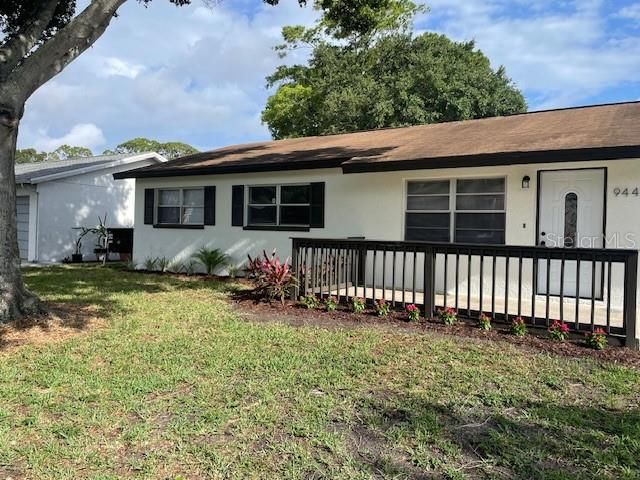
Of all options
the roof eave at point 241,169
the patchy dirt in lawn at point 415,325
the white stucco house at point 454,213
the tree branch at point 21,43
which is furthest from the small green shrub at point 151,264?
the tree branch at point 21,43

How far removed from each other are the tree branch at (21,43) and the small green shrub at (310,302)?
5.09 metres

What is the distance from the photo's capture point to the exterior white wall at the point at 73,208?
52.6ft

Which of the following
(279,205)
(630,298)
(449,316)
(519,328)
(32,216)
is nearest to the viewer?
(630,298)

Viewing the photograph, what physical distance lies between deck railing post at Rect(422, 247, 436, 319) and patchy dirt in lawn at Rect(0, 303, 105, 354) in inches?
175

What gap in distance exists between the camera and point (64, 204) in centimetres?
1664

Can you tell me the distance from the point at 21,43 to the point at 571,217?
28.5 ft

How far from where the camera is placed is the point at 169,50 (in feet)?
53.9

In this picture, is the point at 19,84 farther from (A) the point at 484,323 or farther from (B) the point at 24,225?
(B) the point at 24,225

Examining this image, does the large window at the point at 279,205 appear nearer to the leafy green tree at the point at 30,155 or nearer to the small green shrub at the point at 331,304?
the small green shrub at the point at 331,304

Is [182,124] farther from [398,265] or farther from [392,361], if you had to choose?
[392,361]

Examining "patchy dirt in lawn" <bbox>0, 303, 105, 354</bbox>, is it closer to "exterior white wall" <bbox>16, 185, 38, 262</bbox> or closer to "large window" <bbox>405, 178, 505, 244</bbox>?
A: "large window" <bbox>405, 178, 505, 244</bbox>

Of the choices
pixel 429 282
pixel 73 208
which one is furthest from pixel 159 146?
pixel 429 282

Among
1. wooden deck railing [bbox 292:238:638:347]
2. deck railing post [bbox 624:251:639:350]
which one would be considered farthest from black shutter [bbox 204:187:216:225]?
deck railing post [bbox 624:251:639:350]

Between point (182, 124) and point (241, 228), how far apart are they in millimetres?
28654
